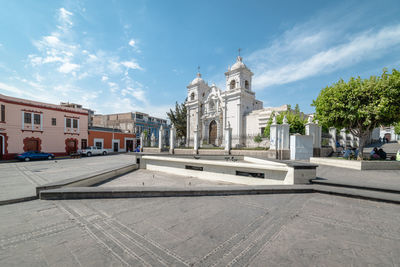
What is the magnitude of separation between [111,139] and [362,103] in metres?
36.1

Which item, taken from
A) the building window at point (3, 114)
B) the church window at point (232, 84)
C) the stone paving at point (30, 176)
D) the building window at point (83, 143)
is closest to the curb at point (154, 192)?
the stone paving at point (30, 176)

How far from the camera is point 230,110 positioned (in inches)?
1095

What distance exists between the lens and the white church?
83.8ft

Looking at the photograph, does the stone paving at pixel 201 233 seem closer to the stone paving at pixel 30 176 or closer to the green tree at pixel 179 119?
the stone paving at pixel 30 176

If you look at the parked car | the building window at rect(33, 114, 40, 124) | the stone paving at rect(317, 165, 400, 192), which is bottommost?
the parked car

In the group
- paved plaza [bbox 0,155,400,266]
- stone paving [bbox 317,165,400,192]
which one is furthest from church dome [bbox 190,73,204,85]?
paved plaza [bbox 0,155,400,266]

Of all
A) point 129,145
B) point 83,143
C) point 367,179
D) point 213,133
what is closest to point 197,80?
point 213,133

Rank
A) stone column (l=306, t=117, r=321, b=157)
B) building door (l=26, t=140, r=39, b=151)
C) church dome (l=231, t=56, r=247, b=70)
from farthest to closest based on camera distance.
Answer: church dome (l=231, t=56, r=247, b=70) → building door (l=26, t=140, r=39, b=151) → stone column (l=306, t=117, r=321, b=157)

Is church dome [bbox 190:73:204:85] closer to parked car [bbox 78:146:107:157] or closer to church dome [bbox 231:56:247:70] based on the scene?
church dome [bbox 231:56:247:70]

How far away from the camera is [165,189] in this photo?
508 cm

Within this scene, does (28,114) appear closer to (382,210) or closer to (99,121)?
(99,121)

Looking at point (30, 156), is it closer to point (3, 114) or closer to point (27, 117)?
point (3, 114)

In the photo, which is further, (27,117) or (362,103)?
(27,117)

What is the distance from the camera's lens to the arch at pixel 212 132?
1194 inches
